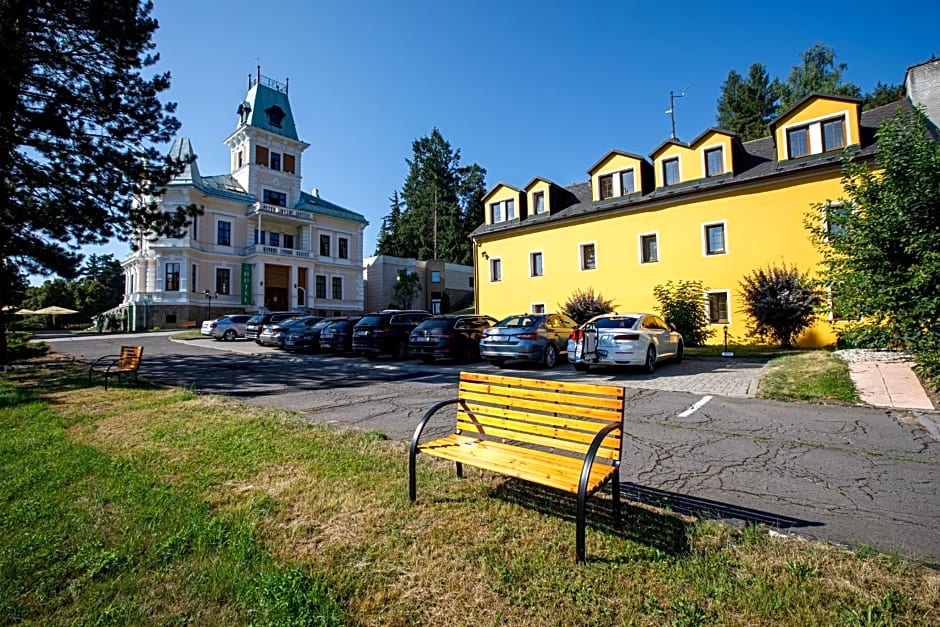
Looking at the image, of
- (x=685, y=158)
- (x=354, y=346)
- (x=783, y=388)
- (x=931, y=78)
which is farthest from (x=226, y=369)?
(x=931, y=78)

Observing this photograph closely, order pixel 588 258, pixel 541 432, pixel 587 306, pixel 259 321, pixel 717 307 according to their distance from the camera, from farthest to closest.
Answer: pixel 259 321 → pixel 588 258 → pixel 587 306 → pixel 717 307 → pixel 541 432

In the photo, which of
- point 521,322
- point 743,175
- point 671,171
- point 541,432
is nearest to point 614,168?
point 671,171

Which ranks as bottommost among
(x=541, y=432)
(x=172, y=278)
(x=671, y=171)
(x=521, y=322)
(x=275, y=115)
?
(x=541, y=432)

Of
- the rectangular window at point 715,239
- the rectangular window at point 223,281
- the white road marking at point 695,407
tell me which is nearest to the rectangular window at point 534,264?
the rectangular window at point 715,239

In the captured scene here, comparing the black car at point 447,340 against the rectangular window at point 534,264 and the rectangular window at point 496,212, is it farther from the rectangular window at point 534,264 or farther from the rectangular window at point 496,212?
the rectangular window at point 496,212

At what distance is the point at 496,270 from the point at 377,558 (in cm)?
2616

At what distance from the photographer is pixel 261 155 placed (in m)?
42.5

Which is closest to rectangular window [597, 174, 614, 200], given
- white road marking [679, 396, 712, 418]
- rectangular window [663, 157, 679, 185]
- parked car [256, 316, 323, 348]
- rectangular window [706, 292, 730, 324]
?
rectangular window [663, 157, 679, 185]

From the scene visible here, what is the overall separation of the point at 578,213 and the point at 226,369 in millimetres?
18733

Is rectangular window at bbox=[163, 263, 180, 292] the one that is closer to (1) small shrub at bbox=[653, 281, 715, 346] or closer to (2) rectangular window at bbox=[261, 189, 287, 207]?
(2) rectangular window at bbox=[261, 189, 287, 207]

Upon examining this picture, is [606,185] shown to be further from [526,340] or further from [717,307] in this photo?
[526,340]

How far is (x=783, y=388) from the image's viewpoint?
8633 mm

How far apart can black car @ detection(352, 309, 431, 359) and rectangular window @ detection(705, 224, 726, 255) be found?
1446 centimetres

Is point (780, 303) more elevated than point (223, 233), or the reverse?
point (223, 233)
